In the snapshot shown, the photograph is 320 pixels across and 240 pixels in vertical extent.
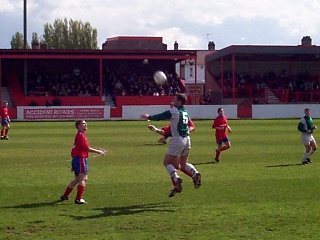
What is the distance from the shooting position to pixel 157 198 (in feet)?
43.7

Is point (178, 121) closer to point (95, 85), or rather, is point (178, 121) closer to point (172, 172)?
point (172, 172)

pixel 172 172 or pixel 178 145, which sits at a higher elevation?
pixel 178 145

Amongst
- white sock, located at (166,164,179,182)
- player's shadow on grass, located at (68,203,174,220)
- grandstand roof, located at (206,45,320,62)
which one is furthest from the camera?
grandstand roof, located at (206,45,320,62)

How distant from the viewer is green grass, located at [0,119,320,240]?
10.2 m

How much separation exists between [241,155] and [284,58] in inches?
1784

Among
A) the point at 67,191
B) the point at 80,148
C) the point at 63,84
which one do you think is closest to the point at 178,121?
the point at 80,148

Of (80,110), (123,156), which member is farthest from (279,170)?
(80,110)

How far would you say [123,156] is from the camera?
22453 mm

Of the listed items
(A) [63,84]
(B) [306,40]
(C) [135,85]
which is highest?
(B) [306,40]

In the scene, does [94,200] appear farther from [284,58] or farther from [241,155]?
[284,58]

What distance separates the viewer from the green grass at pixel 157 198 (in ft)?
33.5

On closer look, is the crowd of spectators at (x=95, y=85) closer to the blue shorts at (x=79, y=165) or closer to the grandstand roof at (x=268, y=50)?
the grandstand roof at (x=268, y=50)

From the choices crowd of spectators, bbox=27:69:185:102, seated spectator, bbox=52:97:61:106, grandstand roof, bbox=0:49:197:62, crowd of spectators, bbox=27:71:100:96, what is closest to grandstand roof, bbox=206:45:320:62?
grandstand roof, bbox=0:49:197:62

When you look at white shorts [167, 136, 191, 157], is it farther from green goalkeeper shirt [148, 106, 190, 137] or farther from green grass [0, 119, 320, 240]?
green grass [0, 119, 320, 240]
